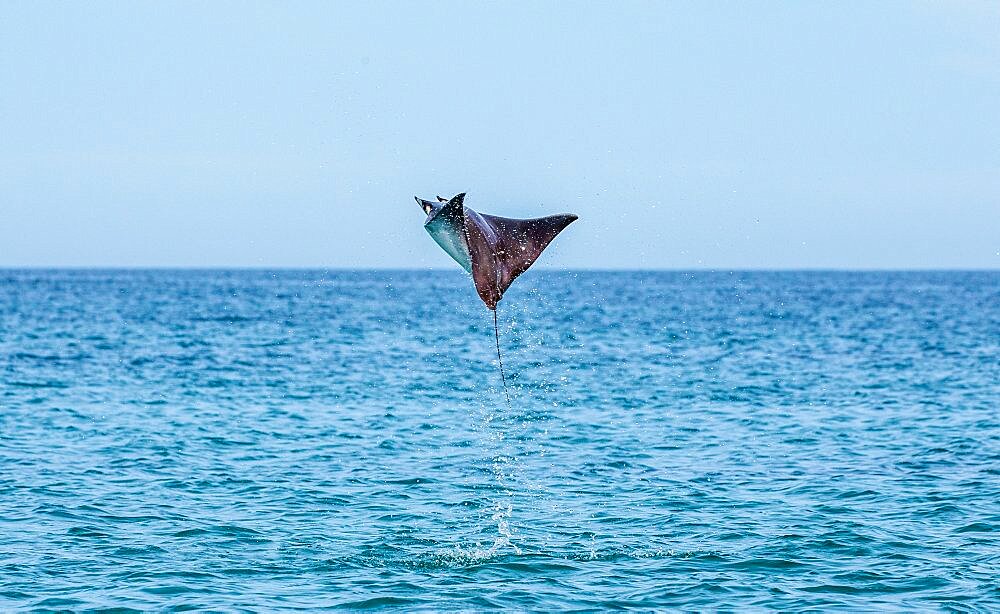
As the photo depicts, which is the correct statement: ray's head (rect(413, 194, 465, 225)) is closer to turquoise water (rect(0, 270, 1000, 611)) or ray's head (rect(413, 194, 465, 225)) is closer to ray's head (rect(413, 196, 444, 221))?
ray's head (rect(413, 196, 444, 221))

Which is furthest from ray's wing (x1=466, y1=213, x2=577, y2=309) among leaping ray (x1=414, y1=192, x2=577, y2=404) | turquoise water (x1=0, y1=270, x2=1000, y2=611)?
turquoise water (x1=0, y1=270, x2=1000, y2=611)

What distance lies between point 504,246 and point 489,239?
1.38ft

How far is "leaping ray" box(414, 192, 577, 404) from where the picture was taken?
11109 mm

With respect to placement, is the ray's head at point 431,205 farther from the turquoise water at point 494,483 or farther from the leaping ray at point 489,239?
the turquoise water at point 494,483

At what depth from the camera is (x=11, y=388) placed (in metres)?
29.2

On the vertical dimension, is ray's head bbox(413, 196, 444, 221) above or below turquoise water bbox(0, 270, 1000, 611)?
above

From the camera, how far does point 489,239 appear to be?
11820mm

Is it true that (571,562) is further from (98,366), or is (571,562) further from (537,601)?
(98,366)

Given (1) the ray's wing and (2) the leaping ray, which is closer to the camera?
(2) the leaping ray

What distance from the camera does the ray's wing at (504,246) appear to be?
11.7m

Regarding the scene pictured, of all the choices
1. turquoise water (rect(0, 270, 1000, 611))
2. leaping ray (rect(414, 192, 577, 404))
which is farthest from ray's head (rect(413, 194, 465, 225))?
turquoise water (rect(0, 270, 1000, 611))

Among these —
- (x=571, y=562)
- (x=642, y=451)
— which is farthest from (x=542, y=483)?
(x=571, y=562)

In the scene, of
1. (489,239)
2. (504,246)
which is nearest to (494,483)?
(504,246)

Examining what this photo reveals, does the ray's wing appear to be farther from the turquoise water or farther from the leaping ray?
the turquoise water
